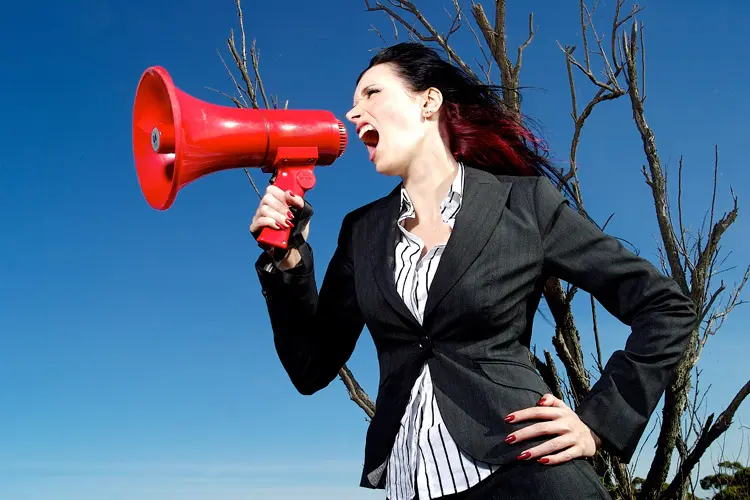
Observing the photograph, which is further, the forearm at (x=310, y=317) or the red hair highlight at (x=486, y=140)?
the red hair highlight at (x=486, y=140)

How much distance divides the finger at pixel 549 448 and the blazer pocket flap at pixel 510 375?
0.43ft

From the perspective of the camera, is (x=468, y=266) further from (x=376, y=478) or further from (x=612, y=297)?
(x=376, y=478)

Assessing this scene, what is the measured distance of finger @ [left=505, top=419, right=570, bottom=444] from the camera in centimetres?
171

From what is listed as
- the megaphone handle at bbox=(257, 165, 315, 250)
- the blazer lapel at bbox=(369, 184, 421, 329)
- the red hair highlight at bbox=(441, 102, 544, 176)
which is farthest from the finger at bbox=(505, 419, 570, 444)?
the megaphone handle at bbox=(257, 165, 315, 250)

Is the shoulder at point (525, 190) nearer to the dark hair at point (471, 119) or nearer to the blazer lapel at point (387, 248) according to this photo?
the dark hair at point (471, 119)

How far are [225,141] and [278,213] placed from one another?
273mm

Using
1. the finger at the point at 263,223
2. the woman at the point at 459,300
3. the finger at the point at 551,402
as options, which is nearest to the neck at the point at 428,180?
the woman at the point at 459,300

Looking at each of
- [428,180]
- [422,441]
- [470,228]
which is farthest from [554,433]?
[428,180]

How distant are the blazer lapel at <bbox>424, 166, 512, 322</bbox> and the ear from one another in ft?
0.75

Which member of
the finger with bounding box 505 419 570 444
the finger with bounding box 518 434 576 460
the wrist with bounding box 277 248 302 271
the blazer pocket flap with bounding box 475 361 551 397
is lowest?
the finger with bounding box 518 434 576 460

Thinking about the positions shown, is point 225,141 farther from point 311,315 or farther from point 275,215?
point 311,315

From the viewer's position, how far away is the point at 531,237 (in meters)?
2.01

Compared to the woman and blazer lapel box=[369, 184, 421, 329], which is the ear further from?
blazer lapel box=[369, 184, 421, 329]

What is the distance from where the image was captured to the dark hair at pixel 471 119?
229 centimetres
